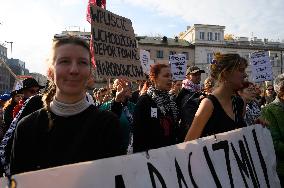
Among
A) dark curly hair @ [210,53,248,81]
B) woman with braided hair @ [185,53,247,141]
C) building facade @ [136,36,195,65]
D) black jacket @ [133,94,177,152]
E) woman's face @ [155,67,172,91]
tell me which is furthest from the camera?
building facade @ [136,36,195,65]

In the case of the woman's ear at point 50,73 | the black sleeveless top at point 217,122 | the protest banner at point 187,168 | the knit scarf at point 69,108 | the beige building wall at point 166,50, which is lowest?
the protest banner at point 187,168

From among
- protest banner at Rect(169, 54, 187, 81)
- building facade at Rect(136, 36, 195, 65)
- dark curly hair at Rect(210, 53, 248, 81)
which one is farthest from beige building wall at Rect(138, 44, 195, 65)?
dark curly hair at Rect(210, 53, 248, 81)

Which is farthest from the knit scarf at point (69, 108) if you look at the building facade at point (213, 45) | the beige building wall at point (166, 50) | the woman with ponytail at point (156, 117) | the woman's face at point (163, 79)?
the building facade at point (213, 45)

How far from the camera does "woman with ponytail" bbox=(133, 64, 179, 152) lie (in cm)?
441

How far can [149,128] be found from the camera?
443cm

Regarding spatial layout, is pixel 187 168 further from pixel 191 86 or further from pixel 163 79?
pixel 191 86

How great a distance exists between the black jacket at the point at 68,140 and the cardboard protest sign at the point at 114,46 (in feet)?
6.69

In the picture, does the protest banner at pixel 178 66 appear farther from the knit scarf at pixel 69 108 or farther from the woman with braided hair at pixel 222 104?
the knit scarf at pixel 69 108

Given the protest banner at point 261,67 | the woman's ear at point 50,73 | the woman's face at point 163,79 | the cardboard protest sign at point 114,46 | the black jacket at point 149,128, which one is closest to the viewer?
the woman's ear at point 50,73

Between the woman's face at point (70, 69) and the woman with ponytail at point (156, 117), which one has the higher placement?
the woman's face at point (70, 69)

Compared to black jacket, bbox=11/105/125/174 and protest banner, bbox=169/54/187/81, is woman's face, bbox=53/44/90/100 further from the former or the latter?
protest banner, bbox=169/54/187/81

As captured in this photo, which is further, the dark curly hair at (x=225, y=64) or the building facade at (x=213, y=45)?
the building facade at (x=213, y=45)

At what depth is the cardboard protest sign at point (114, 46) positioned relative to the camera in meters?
4.20

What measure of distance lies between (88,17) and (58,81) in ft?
7.75
